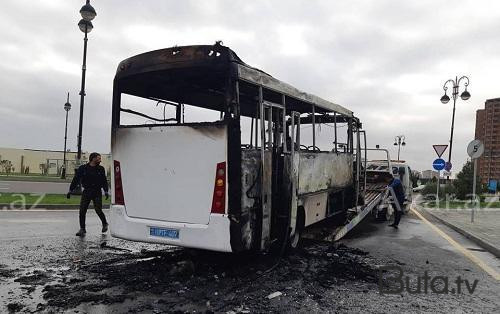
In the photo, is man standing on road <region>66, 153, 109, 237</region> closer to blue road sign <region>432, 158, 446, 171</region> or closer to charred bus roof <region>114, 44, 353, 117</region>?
charred bus roof <region>114, 44, 353, 117</region>

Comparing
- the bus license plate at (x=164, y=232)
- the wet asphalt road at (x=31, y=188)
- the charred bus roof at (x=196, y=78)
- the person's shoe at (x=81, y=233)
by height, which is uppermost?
the charred bus roof at (x=196, y=78)

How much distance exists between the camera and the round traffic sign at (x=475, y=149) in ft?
48.3

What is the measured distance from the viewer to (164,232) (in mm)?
6152

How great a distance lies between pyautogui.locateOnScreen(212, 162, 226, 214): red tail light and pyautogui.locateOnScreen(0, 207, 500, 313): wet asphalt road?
96 cm

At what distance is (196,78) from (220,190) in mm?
1682

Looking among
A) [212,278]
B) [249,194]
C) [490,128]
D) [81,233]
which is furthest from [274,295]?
[490,128]

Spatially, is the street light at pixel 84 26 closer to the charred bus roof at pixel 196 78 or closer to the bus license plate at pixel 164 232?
the charred bus roof at pixel 196 78

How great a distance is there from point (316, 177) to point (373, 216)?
7515 mm

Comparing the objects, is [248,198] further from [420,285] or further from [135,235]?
[420,285]

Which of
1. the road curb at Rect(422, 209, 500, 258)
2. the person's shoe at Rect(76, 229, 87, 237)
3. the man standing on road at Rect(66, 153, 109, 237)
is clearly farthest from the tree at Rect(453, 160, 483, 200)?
the person's shoe at Rect(76, 229, 87, 237)

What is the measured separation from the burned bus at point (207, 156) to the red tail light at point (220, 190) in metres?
0.01

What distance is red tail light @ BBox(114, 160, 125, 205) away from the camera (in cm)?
654

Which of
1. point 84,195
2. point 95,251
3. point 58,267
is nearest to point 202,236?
point 58,267

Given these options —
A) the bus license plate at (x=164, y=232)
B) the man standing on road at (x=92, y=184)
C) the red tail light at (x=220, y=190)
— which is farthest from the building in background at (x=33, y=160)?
the red tail light at (x=220, y=190)
